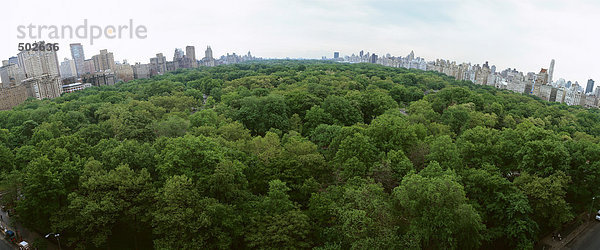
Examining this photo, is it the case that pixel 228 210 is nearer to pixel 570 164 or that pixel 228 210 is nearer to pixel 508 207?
pixel 508 207

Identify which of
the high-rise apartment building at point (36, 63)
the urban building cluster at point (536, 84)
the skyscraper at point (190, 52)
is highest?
the skyscraper at point (190, 52)

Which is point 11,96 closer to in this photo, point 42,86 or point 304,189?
point 42,86

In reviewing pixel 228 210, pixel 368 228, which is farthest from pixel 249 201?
pixel 368 228

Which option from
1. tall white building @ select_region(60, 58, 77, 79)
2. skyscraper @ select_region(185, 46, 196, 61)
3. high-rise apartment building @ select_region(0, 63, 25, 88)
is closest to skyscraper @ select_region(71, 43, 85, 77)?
tall white building @ select_region(60, 58, 77, 79)

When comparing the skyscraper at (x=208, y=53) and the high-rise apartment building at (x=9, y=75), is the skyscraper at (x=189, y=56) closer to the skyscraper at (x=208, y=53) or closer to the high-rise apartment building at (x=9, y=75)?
the skyscraper at (x=208, y=53)

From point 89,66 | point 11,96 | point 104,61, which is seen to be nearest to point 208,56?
point 89,66

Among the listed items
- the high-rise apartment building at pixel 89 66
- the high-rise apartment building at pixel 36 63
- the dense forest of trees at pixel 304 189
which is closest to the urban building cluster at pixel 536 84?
the dense forest of trees at pixel 304 189

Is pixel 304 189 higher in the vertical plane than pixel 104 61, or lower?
lower
